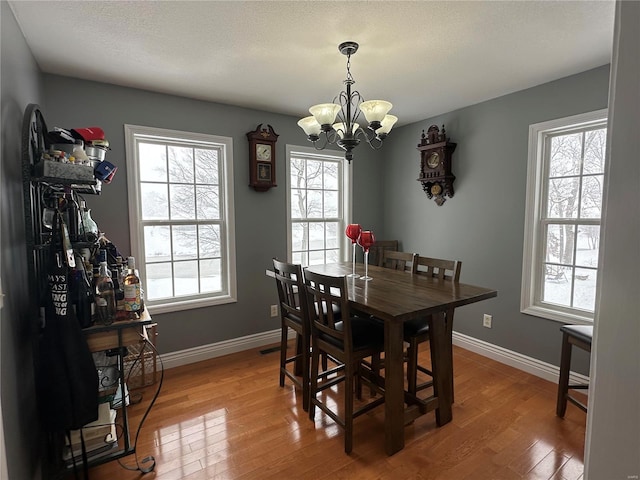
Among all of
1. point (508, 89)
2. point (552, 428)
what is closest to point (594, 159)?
point (508, 89)

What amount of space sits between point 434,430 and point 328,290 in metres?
1.14

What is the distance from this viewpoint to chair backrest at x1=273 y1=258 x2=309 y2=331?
7.05 feet

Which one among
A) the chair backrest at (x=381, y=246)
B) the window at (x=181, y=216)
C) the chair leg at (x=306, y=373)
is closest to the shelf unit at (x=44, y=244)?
the chair leg at (x=306, y=373)

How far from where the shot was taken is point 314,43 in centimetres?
205

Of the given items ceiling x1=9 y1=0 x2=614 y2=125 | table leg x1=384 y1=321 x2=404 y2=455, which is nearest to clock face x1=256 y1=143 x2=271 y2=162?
ceiling x1=9 y1=0 x2=614 y2=125

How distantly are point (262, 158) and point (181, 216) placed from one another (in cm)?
94

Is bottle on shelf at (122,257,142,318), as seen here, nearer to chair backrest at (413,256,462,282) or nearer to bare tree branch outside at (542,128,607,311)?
chair backrest at (413,256,462,282)

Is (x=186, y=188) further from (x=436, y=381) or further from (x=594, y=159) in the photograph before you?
(x=594, y=159)

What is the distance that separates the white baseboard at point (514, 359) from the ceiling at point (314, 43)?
2288 millimetres

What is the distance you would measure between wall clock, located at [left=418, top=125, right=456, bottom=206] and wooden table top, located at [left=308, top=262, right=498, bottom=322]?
1.29 metres

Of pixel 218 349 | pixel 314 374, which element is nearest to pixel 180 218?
pixel 218 349

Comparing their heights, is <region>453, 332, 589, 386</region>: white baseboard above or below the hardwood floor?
above

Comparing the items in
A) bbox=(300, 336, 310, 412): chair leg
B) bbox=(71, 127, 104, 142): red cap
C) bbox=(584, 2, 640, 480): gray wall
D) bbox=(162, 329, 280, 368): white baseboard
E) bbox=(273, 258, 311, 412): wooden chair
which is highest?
bbox=(71, 127, 104, 142): red cap

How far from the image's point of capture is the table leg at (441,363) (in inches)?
82.5
